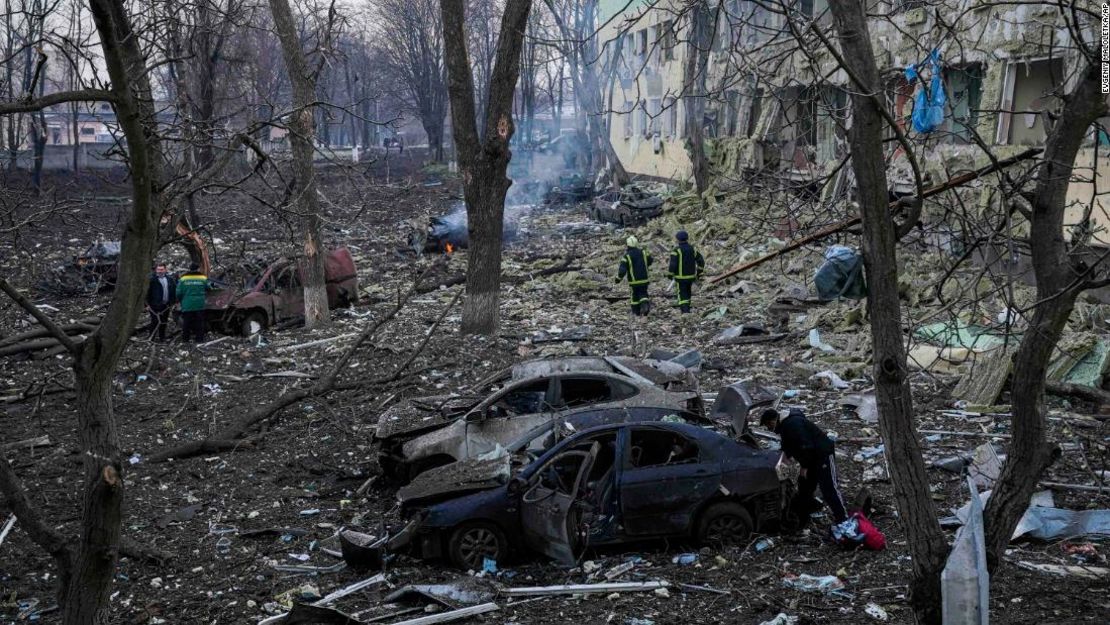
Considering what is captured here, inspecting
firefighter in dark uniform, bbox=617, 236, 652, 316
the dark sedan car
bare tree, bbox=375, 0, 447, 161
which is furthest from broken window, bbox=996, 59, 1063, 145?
bare tree, bbox=375, 0, 447, 161

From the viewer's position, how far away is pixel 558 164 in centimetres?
5722

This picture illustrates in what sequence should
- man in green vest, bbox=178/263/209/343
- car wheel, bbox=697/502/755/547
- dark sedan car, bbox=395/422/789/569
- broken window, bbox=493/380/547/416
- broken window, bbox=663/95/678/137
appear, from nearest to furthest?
dark sedan car, bbox=395/422/789/569 → car wheel, bbox=697/502/755/547 → broken window, bbox=493/380/547/416 → man in green vest, bbox=178/263/209/343 → broken window, bbox=663/95/678/137

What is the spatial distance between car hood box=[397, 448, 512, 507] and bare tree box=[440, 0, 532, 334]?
7.23 m

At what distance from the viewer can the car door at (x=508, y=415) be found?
9.73 meters

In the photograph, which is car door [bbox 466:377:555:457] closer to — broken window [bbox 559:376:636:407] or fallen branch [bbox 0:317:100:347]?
broken window [bbox 559:376:636:407]

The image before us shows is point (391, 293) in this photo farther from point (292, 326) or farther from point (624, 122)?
point (624, 122)

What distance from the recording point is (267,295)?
18.4 m

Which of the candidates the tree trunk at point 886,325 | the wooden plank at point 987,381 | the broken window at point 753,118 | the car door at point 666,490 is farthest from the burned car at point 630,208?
the tree trunk at point 886,325

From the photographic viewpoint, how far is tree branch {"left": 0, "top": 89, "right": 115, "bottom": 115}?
13.1ft

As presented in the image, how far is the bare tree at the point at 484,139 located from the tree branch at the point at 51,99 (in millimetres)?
10661

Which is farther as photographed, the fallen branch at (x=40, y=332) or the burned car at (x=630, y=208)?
the burned car at (x=630, y=208)

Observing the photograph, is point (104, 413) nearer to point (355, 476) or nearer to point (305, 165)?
point (355, 476)

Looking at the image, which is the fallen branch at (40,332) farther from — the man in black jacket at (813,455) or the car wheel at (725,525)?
the man in black jacket at (813,455)

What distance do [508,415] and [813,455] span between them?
10.00ft
